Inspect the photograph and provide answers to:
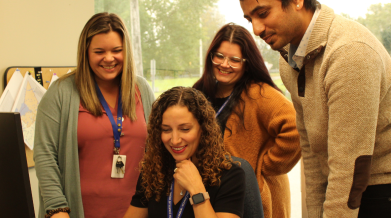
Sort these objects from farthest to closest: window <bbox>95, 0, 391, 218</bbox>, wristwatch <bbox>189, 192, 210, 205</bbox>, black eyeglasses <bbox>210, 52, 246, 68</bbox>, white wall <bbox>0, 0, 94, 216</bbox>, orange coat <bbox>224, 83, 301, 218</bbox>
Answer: window <bbox>95, 0, 391, 218</bbox>
white wall <bbox>0, 0, 94, 216</bbox>
black eyeglasses <bbox>210, 52, 246, 68</bbox>
orange coat <bbox>224, 83, 301, 218</bbox>
wristwatch <bbox>189, 192, 210, 205</bbox>

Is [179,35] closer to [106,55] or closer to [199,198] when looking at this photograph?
[106,55]

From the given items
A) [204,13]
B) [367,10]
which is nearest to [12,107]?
[204,13]

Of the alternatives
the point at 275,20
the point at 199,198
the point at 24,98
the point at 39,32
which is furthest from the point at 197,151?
the point at 39,32

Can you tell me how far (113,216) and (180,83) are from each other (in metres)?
2.15

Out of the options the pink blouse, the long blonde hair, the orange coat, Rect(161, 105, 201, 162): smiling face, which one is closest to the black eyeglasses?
the orange coat

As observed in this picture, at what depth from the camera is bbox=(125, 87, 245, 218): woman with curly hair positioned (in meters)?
1.28

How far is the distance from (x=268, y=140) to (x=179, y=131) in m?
0.78

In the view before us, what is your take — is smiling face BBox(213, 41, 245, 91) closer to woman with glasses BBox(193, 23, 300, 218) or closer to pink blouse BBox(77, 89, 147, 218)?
woman with glasses BBox(193, 23, 300, 218)

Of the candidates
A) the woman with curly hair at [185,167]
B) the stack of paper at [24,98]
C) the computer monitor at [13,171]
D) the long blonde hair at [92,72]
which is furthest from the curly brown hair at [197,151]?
the stack of paper at [24,98]

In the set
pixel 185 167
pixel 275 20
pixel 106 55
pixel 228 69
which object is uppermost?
pixel 275 20

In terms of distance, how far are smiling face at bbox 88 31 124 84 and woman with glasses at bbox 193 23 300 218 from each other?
585 mm

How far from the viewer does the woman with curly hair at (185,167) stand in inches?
50.3

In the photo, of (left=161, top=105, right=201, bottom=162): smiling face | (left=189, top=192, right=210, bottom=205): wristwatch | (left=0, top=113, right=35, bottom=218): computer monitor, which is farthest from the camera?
(left=161, top=105, right=201, bottom=162): smiling face

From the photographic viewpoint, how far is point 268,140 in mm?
1919
